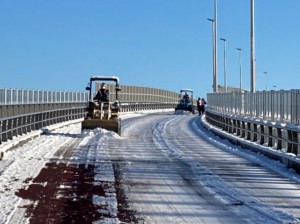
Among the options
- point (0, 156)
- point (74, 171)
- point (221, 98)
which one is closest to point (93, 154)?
point (0, 156)

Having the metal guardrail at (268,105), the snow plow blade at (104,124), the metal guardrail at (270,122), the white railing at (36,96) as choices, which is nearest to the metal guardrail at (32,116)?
the white railing at (36,96)

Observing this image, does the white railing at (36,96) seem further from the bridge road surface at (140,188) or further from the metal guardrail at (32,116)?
the bridge road surface at (140,188)

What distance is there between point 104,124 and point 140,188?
63.6ft

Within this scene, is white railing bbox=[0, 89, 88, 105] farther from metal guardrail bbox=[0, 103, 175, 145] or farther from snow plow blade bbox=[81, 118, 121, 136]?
snow plow blade bbox=[81, 118, 121, 136]

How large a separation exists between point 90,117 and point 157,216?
78.8ft

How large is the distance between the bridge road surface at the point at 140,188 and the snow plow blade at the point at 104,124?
8.89 metres

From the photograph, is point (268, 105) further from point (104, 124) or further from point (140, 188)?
point (140, 188)

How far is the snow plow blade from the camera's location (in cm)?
3341

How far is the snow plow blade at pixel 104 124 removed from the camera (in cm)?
3341

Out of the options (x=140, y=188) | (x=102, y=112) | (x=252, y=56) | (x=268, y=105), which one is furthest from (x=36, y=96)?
(x=140, y=188)

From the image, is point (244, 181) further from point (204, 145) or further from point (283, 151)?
point (204, 145)

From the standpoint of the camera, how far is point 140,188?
14.3 meters

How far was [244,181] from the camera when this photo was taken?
621 inches

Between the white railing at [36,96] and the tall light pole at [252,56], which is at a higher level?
the tall light pole at [252,56]
